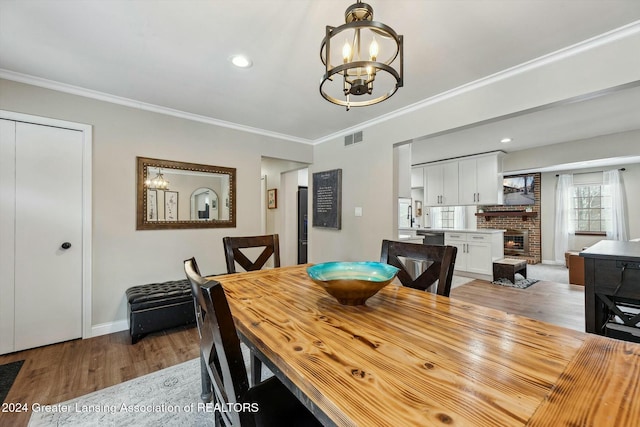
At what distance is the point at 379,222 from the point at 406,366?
2.73 metres

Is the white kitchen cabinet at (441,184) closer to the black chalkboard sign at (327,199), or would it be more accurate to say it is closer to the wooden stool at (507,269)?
the wooden stool at (507,269)

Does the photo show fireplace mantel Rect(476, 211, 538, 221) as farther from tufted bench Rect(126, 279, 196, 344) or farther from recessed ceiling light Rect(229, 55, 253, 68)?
tufted bench Rect(126, 279, 196, 344)

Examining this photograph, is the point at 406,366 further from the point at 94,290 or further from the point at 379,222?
the point at 94,290

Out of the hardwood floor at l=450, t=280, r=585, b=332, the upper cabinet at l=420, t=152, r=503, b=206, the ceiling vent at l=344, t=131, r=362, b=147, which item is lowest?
the hardwood floor at l=450, t=280, r=585, b=332

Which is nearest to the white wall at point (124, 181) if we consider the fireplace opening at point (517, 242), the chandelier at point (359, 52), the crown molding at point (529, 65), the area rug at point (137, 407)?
the area rug at point (137, 407)

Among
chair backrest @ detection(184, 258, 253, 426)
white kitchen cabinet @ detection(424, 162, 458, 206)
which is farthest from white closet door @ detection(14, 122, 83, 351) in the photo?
white kitchen cabinet @ detection(424, 162, 458, 206)

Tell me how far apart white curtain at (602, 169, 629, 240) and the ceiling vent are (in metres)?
6.31

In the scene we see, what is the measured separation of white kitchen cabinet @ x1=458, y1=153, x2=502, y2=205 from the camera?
524 cm

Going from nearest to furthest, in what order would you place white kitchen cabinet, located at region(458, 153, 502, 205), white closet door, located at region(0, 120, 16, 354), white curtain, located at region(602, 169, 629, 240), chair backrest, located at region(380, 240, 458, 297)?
chair backrest, located at region(380, 240, 458, 297)
white closet door, located at region(0, 120, 16, 354)
white kitchen cabinet, located at region(458, 153, 502, 205)
white curtain, located at region(602, 169, 629, 240)

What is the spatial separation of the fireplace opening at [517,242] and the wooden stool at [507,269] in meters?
2.48

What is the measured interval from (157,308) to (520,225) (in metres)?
8.13

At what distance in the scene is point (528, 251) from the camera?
683 cm

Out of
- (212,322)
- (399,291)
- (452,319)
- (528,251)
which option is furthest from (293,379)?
(528,251)

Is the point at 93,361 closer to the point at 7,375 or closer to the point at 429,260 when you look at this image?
the point at 7,375
